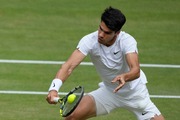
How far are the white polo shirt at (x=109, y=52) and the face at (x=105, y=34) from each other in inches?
9.7

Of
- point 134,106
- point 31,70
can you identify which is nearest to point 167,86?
point 31,70

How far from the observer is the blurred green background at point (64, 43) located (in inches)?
Answer: 600

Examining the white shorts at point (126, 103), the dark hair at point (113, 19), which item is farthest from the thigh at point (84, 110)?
the dark hair at point (113, 19)

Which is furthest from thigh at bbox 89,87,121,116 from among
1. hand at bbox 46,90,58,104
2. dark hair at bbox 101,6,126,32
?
hand at bbox 46,90,58,104

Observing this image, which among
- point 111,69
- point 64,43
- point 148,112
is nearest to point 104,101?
point 111,69

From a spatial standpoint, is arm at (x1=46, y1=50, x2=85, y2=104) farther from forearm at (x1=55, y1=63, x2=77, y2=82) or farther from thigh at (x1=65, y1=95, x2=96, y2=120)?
thigh at (x1=65, y1=95, x2=96, y2=120)

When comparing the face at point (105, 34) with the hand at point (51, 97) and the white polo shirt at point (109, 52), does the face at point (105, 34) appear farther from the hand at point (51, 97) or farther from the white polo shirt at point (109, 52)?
the hand at point (51, 97)

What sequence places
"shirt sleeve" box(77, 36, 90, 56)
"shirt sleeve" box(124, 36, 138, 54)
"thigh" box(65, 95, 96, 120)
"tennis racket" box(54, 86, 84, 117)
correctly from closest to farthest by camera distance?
"tennis racket" box(54, 86, 84, 117) → "shirt sleeve" box(124, 36, 138, 54) → "shirt sleeve" box(77, 36, 90, 56) → "thigh" box(65, 95, 96, 120)

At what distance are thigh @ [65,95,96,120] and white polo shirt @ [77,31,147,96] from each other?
462 millimetres

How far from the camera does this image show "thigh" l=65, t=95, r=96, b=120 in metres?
11.8

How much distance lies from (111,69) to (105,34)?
0.85 metres

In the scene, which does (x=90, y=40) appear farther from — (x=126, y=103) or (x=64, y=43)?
(x=64, y=43)

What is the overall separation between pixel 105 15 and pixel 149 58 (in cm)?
719

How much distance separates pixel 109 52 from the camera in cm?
1175
